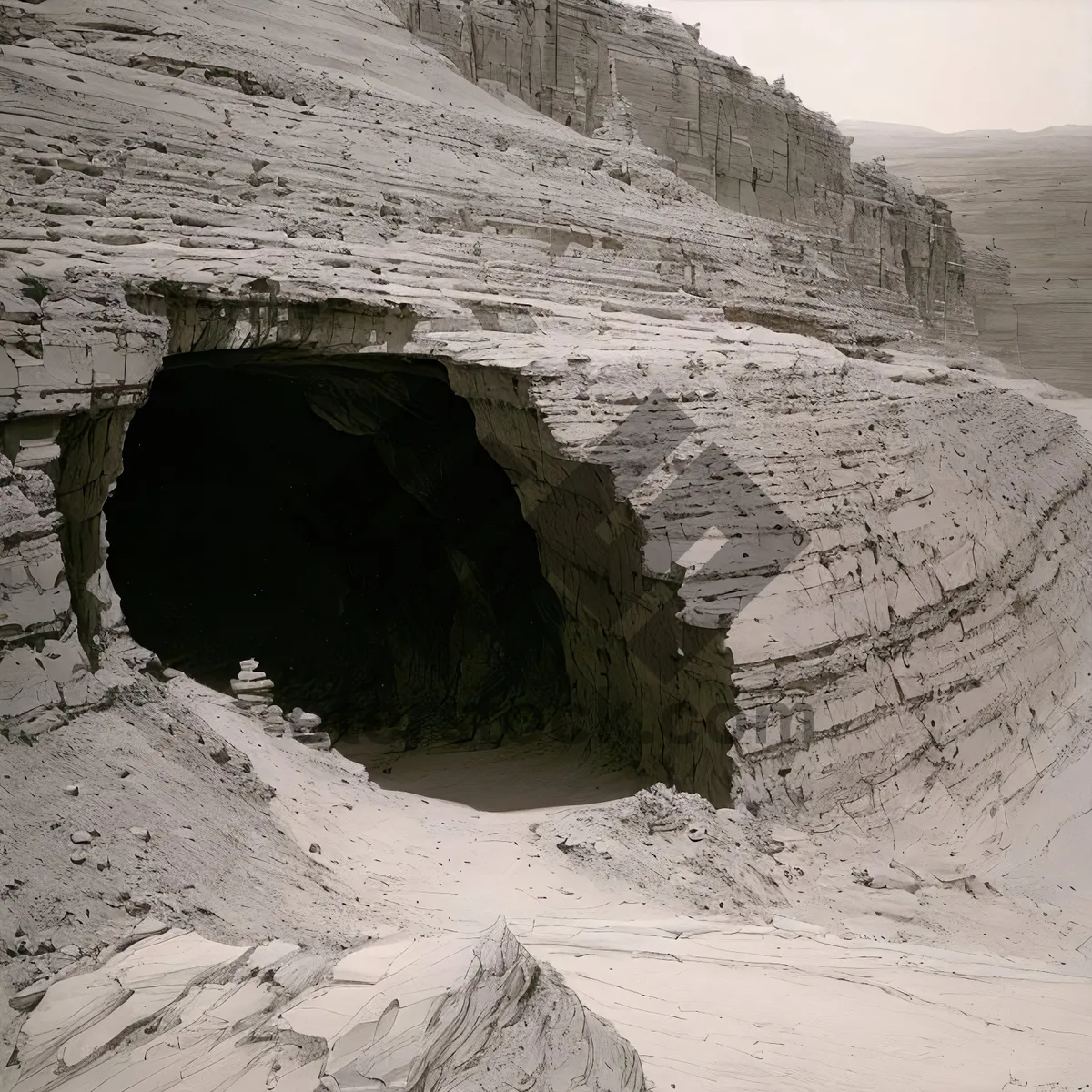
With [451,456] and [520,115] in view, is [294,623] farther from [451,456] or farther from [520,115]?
[520,115]

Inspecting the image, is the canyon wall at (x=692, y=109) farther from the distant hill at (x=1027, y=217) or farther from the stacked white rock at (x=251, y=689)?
the stacked white rock at (x=251, y=689)

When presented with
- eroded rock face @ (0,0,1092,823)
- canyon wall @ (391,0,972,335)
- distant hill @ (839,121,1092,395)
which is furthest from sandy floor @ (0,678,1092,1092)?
distant hill @ (839,121,1092,395)

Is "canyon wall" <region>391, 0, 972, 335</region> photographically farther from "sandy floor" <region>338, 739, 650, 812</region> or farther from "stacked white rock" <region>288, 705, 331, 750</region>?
"stacked white rock" <region>288, 705, 331, 750</region>

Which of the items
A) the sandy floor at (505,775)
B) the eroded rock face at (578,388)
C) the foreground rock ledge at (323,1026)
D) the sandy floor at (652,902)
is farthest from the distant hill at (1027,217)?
the foreground rock ledge at (323,1026)

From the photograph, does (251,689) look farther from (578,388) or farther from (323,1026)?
(323,1026)

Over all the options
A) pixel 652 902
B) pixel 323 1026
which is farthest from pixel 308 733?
pixel 323 1026

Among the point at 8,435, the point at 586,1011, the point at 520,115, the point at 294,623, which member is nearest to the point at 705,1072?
the point at 586,1011
